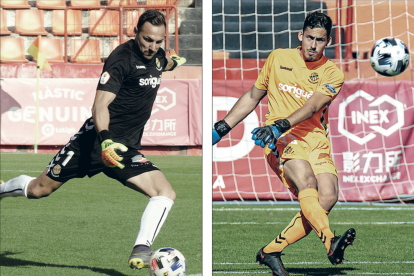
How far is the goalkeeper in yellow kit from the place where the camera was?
357 centimetres

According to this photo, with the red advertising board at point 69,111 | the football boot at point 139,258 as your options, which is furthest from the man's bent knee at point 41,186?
the red advertising board at point 69,111

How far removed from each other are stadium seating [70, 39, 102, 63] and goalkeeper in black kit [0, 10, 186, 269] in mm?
10297

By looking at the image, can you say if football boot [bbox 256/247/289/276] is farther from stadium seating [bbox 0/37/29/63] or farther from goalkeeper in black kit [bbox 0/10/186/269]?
stadium seating [bbox 0/37/29/63]

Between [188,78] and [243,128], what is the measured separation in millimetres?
4934

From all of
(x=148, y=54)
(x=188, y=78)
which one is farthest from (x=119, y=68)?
(x=188, y=78)

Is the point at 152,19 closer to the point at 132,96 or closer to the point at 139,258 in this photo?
the point at 132,96

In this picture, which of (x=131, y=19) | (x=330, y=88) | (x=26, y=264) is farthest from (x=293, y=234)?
(x=131, y=19)

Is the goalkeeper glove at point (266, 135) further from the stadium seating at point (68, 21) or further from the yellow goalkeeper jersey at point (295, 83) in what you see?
the stadium seating at point (68, 21)

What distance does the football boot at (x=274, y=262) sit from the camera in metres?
3.63

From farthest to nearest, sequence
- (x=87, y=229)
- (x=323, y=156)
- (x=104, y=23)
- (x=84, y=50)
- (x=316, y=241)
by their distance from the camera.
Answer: (x=104, y=23) → (x=84, y=50) → (x=87, y=229) → (x=316, y=241) → (x=323, y=156)

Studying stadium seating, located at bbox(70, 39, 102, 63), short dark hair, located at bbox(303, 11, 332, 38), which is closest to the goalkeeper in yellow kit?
short dark hair, located at bbox(303, 11, 332, 38)

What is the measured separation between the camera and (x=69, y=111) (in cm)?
1156

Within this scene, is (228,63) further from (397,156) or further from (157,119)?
(157,119)

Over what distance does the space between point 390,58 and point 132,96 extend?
79.8 inches
